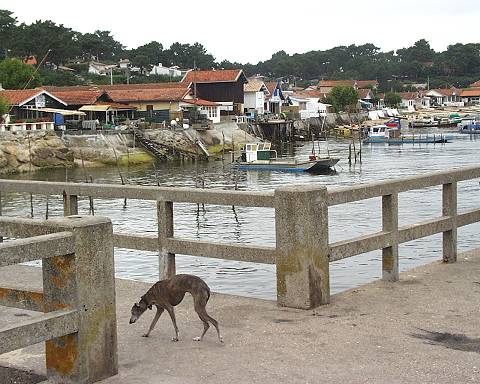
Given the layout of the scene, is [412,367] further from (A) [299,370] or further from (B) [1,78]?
(B) [1,78]

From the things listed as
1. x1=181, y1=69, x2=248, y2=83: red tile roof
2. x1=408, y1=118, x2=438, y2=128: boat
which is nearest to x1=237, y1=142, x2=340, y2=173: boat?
x1=181, y1=69, x2=248, y2=83: red tile roof

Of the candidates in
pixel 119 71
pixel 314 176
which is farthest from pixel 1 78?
pixel 119 71

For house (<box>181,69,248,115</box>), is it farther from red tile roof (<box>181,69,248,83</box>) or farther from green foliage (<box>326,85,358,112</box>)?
green foliage (<box>326,85,358,112</box>)

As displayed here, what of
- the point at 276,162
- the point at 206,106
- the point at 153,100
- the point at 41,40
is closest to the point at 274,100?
the point at 206,106

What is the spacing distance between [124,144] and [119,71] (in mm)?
82277

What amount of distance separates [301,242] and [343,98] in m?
155

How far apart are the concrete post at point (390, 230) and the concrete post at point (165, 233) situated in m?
2.26

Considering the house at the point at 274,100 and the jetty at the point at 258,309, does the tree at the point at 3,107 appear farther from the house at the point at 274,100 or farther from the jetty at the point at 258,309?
the jetty at the point at 258,309

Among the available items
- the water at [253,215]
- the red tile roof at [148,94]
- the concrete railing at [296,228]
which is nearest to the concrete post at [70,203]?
the concrete railing at [296,228]

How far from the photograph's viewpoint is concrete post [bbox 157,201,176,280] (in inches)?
343

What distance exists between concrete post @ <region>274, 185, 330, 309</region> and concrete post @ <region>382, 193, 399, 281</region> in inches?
46.6

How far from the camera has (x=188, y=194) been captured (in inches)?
341

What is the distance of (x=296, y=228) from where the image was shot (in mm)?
7816

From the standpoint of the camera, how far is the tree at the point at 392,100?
7653 inches
